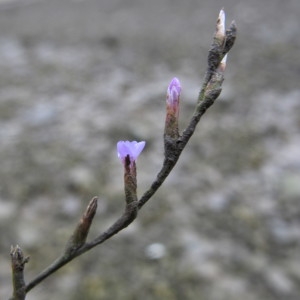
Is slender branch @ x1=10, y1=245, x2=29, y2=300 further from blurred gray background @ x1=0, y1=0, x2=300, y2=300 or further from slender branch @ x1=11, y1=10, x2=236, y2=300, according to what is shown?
blurred gray background @ x1=0, y1=0, x2=300, y2=300

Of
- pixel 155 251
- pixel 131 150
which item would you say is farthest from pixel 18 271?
pixel 155 251

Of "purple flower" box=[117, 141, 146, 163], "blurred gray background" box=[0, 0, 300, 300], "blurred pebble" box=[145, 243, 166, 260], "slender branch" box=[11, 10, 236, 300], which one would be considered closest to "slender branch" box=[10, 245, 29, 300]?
"slender branch" box=[11, 10, 236, 300]

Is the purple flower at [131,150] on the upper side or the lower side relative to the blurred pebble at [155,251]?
lower

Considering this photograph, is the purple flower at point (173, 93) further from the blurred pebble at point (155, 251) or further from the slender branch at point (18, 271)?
the blurred pebble at point (155, 251)

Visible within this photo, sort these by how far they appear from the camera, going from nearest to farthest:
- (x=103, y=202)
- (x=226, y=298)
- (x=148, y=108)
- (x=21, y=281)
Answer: (x=21, y=281) < (x=226, y=298) < (x=103, y=202) < (x=148, y=108)

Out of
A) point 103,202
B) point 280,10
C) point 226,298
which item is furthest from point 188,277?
point 280,10

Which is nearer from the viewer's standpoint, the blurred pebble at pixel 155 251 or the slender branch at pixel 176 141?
the slender branch at pixel 176 141

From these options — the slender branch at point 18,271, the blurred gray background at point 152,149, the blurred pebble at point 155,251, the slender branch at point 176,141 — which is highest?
the blurred gray background at point 152,149

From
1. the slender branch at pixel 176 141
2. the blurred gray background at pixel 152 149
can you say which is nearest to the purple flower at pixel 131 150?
the slender branch at pixel 176 141

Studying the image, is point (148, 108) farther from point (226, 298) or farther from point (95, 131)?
point (226, 298)
